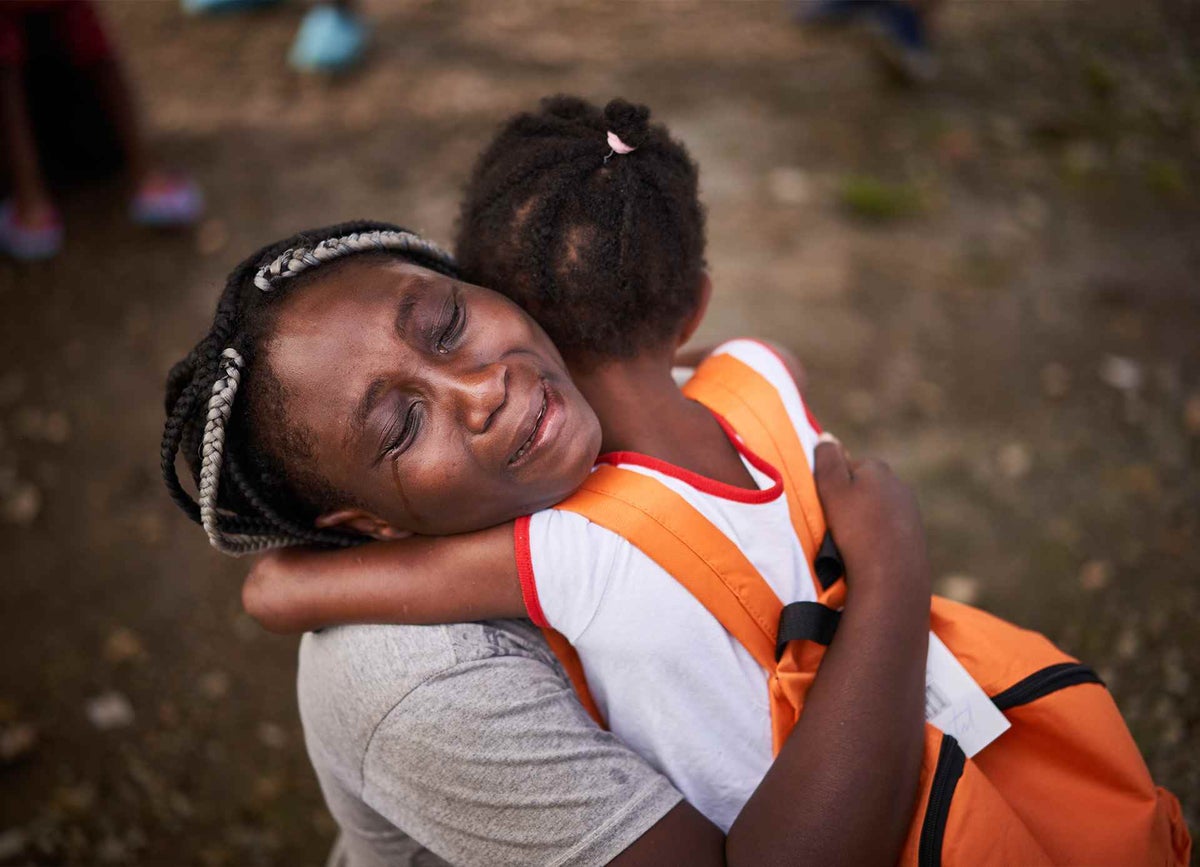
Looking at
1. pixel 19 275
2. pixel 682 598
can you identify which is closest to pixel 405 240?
pixel 682 598

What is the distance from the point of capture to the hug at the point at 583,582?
Answer: 4.82 ft

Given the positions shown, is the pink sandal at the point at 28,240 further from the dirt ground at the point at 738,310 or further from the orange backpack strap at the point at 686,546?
the orange backpack strap at the point at 686,546

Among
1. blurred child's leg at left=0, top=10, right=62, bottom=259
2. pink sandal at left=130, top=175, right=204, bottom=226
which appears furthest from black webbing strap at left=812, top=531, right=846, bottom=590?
blurred child's leg at left=0, top=10, right=62, bottom=259

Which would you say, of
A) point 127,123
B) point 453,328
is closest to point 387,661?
point 453,328

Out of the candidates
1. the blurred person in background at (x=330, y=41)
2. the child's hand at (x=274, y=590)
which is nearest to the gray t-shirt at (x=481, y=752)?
the child's hand at (x=274, y=590)

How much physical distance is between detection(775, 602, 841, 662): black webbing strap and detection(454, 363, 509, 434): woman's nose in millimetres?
616

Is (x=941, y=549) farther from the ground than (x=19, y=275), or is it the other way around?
(x=19, y=275)

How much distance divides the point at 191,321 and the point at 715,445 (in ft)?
12.0

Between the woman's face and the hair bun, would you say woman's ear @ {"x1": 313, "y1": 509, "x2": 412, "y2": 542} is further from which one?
the hair bun

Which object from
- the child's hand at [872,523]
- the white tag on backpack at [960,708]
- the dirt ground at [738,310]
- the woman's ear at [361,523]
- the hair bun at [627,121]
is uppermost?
the hair bun at [627,121]

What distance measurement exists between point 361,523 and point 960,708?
1154mm

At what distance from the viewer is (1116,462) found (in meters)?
3.88

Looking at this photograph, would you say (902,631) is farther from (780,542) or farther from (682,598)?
(682,598)

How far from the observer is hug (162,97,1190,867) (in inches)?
57.9
